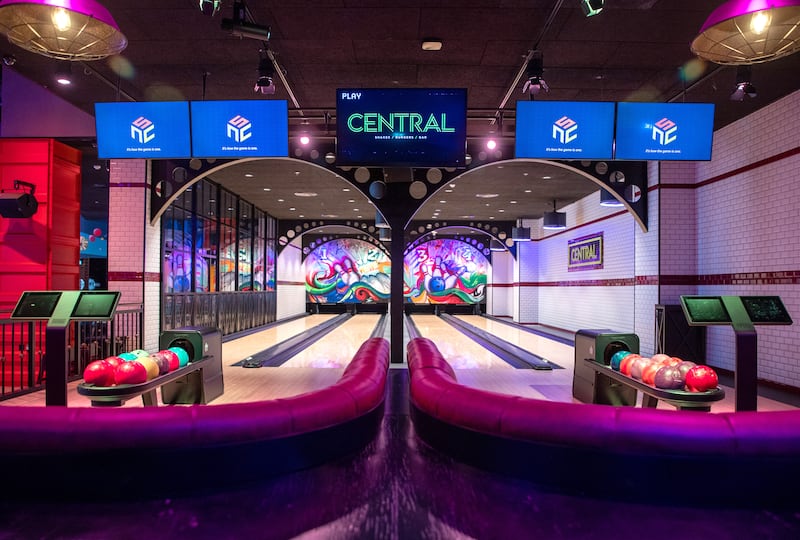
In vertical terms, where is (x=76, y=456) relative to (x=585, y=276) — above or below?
below

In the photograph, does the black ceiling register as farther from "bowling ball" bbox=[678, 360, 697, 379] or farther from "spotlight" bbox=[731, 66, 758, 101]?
"bowling ball" bbox=[678, 360, 697, 379]

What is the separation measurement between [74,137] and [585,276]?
451 inches

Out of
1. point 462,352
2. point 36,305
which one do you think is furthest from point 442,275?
point 36,305

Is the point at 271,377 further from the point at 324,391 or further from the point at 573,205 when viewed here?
the point at 573,205

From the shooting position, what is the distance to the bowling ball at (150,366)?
12.8ft

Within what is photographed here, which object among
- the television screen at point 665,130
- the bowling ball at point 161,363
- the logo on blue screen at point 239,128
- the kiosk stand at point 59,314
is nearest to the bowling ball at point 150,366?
the bowling ball at point 161,363

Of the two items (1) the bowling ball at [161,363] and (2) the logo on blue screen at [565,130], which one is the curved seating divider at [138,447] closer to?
(1) the bowling ball at [161,363]

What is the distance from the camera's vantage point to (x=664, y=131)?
217 inches

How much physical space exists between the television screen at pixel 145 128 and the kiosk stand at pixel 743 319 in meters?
5.30

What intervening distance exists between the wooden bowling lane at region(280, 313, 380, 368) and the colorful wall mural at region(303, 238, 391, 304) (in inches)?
302

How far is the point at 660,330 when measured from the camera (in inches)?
309

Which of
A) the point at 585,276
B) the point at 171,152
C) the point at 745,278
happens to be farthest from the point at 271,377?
the point at 585,276

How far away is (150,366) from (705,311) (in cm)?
450

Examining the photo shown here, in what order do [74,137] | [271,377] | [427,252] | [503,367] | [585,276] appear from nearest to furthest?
[271,377] < [74,137] < [503,367] < [585,276] < [427,252]
